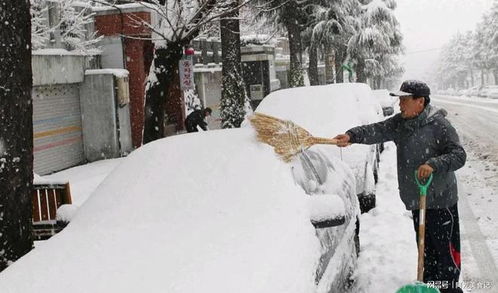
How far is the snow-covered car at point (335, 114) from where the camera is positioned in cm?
682

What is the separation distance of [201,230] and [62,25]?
11.7 m

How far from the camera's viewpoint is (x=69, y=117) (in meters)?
13.8

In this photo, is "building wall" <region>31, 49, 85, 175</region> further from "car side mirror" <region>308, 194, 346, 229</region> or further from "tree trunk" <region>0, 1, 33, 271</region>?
"car side mirror" <region>308, 194, 346, 229</region>

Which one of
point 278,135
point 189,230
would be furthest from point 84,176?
point 189,230

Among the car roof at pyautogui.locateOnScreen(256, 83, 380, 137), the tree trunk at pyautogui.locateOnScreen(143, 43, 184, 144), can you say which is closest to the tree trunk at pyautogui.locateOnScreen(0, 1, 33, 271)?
the car roof at pyautogui.locateOnScreen(256, 83, 380, 137)

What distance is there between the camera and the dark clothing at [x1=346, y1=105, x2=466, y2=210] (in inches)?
154

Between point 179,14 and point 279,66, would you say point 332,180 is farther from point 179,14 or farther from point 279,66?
point 279,66

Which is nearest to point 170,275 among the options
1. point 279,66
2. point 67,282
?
point 67,282

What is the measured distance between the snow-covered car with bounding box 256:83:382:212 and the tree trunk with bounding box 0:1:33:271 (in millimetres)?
3756

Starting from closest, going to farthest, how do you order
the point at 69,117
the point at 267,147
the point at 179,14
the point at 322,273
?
the point at 322,273
the point at 267,147
the point at 179,14
the point at 69,117

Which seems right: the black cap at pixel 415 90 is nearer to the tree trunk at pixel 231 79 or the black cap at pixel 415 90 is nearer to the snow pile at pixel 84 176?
the snow pile at pixel 84 176

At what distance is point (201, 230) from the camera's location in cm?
325

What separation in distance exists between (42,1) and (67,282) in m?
11.0

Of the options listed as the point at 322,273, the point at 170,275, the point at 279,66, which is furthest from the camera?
the point at 279,66
